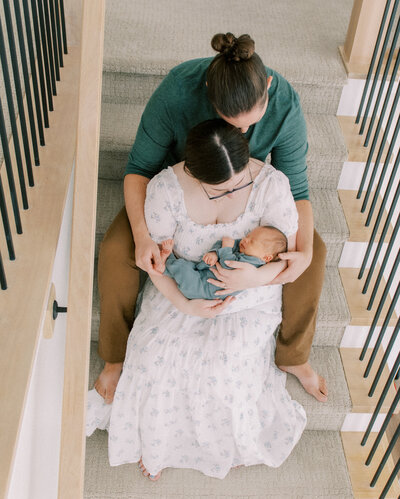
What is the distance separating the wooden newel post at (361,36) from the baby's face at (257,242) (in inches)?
41.4

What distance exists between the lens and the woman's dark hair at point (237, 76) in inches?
65.9

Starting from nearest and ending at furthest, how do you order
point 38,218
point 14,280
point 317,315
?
1. point 14,280
2. point 38,218
3. point 317,315

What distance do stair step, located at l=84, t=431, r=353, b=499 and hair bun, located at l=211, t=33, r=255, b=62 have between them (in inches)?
54.2

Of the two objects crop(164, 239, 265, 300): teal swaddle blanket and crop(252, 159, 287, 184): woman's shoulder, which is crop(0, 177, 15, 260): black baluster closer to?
crop(164, 239, 265, 300): teal swaddle blanket

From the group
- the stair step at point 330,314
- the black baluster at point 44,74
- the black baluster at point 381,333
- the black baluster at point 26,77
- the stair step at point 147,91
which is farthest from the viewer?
the stair step at point 147,91

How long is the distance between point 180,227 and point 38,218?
1.42 ft

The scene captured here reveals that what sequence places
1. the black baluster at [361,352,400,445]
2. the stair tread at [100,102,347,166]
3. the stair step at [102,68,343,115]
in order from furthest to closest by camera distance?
the stair step at [102,68,343,115], the stair tread at [100,102,347,166], the black baluster at [361,352,400,445]

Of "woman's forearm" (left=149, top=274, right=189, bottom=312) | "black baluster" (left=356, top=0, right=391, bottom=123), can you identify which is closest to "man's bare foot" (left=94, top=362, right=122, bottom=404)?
"woman's forearm" (left=149, top=274, right=189, bottom=312)

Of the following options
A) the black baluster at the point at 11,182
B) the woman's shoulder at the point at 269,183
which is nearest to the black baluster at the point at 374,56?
the woman's shoulder at the point at 269,183

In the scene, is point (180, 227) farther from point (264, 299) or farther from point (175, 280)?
point (264, 299)

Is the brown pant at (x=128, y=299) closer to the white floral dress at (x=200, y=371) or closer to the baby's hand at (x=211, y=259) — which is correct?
the white floral dress at (x=200, y=371)

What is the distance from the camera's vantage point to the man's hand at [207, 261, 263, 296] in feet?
6.05

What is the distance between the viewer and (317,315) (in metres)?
2.32

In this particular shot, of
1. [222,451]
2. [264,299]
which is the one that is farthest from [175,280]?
[222,451]
